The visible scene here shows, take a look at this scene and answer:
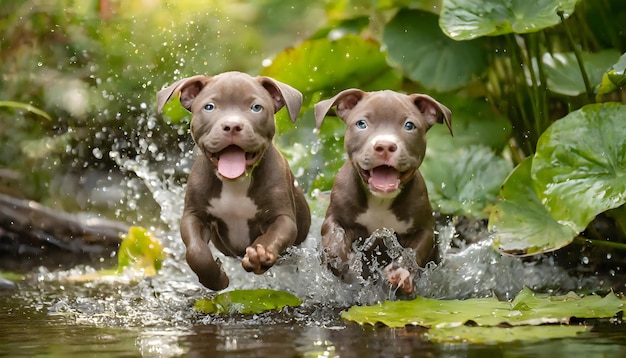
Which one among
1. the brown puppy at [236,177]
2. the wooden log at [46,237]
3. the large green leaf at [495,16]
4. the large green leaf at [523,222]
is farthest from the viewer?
the wooden log at [46,237]

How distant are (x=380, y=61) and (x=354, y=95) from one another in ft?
6.11

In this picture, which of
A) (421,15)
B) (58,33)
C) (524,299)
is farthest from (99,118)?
(524,299)

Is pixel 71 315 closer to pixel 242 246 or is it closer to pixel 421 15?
pixel 242 246

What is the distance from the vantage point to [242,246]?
17.0ft

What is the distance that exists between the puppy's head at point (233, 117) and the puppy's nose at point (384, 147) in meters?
0.41

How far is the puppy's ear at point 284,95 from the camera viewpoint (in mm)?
4918

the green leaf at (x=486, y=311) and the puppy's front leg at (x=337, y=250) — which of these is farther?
the puppy's front leg at (x=337, y=250)

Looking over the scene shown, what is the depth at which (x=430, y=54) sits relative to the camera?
7.09 m

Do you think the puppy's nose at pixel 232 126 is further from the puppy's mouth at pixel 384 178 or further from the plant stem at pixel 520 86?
the plant stem at pixel 520 86

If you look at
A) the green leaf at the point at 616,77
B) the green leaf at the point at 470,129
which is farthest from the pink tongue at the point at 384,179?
the green leaf at the point at 470,129

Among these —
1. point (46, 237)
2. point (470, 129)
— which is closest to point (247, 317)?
point (470, 129)

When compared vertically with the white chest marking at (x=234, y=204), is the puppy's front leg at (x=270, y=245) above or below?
below

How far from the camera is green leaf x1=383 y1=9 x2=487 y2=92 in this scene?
7.01 metres

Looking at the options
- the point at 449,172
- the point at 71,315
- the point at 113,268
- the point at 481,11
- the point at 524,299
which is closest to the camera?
the point at 524,299
